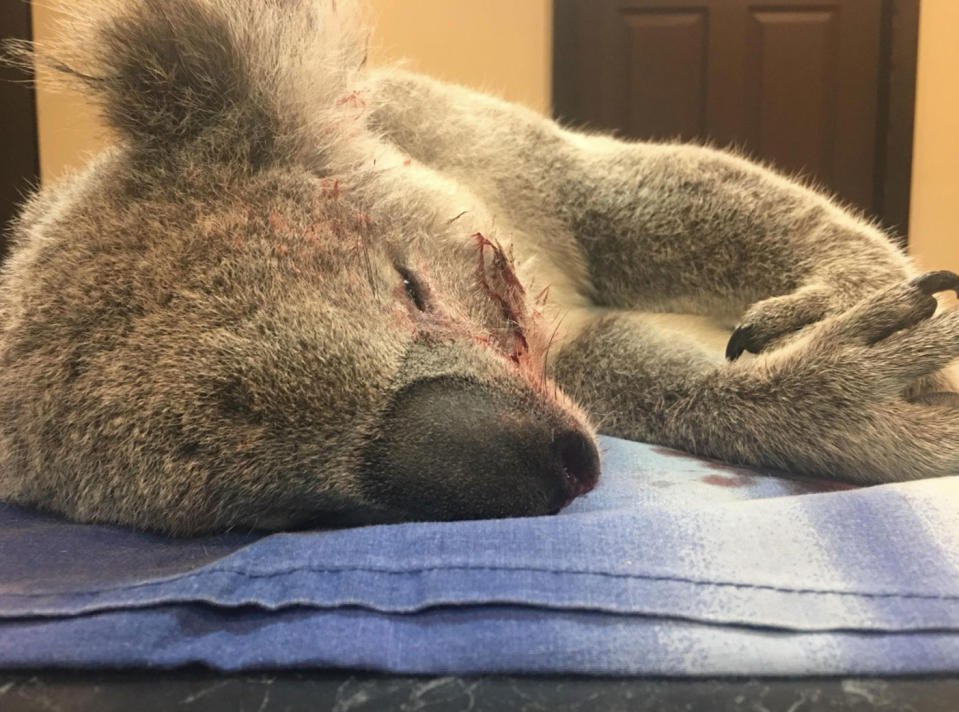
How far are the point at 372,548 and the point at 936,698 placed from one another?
0.46 m

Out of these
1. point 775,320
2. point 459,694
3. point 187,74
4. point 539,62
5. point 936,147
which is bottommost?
point 459,694

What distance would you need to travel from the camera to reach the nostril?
34.5 inches

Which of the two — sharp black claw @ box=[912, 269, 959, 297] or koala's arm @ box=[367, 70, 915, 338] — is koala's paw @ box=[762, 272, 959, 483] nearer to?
sharp black claw @ box=[912, 269, 959, 297]

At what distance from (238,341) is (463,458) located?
258 mm

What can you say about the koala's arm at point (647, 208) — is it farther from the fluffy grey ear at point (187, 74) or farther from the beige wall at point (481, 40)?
the beige wall at point (481, 40)

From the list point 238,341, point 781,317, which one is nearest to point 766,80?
point 781,317

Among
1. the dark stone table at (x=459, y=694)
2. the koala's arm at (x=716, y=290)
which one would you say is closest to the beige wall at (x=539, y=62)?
the koala's arm at (x=716, y=290)

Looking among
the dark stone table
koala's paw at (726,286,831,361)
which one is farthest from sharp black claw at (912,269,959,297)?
the dark stone table

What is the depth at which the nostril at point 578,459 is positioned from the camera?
34.5 inches

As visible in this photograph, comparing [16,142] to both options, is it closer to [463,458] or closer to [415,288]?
[415,288]

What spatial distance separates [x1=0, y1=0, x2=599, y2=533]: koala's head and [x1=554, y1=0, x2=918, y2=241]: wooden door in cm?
305

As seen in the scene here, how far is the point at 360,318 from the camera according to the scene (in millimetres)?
890

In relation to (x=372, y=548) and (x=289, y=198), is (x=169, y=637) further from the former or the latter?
(x=289, y=198)

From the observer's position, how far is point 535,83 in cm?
389
